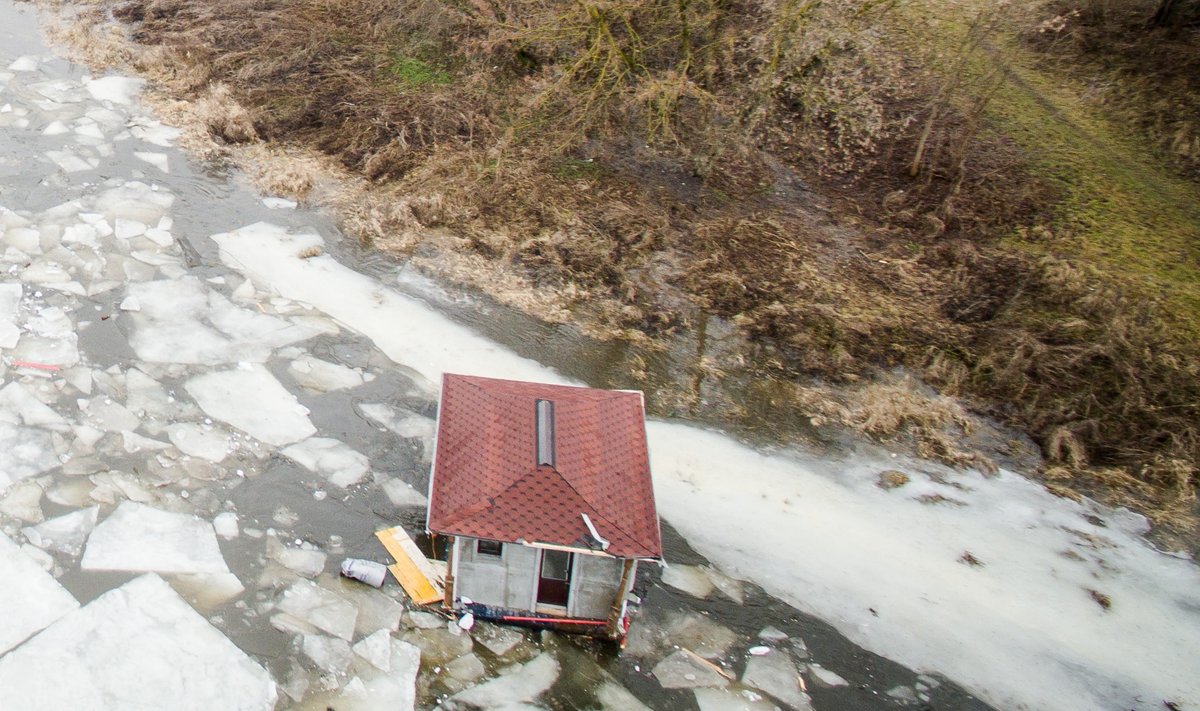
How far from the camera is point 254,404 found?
22.3ft

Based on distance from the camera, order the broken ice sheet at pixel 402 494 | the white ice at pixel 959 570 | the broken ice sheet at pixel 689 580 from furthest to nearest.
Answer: the broken ice sheet at pixel 402 494
the broken ice sheet at pixel 689 580
the white ice at pixel 959 570

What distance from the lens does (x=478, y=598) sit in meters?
5.35

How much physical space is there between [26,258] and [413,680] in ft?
18.2

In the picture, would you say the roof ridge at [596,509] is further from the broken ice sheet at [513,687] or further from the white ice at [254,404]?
the white ice at [254,404]

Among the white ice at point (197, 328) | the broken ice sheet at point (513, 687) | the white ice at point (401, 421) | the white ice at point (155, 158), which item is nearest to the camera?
the broken ice sheet at point (513, 687)

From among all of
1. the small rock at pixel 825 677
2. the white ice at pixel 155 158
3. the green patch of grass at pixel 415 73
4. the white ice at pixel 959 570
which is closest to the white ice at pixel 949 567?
the white ice at pixel 959 570

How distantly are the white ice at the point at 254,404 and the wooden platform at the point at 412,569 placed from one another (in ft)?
4.05

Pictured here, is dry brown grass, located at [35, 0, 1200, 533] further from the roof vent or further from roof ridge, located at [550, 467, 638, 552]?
roof ridge, located at [550, 467, 638, 552]

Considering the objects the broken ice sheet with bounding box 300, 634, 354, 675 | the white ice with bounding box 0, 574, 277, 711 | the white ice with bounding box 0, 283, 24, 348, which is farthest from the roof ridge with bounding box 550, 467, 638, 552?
the white ice with bounding box 0, 283, 24, 348

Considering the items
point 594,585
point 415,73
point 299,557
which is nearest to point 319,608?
→ point 299,557

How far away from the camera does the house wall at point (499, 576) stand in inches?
203

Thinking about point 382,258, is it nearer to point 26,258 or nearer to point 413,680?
point 26,258

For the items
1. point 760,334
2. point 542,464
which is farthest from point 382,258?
point 542,464

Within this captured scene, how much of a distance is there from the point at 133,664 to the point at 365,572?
1.33 metres
